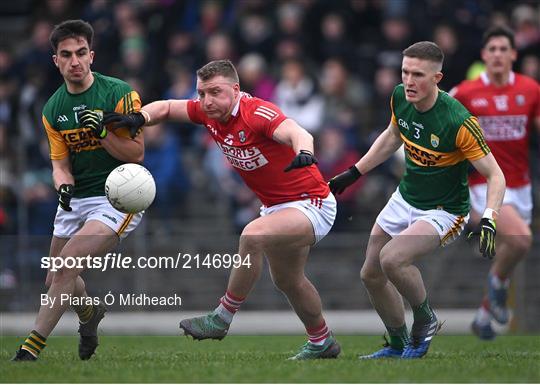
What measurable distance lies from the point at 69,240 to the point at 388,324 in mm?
2621

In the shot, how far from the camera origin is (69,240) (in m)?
8.73

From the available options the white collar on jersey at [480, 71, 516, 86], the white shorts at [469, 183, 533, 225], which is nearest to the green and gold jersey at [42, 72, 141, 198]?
the white collar on jersey at [480, 71, 516, 86]

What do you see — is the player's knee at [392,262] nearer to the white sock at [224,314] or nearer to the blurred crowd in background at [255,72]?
the white sock at [224,314]

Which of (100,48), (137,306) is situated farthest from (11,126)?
(137,306)

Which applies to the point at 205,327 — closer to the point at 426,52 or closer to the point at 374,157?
the point at 374,157

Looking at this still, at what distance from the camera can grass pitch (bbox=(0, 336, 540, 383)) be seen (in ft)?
23.9

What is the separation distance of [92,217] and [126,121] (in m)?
0.84

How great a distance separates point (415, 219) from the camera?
349 inches

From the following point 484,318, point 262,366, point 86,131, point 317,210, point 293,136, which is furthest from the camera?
point 484,318

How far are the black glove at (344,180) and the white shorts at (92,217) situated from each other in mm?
1609

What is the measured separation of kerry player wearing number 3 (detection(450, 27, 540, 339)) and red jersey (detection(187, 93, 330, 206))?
2830mm

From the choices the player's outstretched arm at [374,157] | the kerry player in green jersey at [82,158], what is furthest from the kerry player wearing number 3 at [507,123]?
the kerry player in green jersey at [82,158]

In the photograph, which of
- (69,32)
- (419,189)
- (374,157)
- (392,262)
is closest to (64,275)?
(69,32)

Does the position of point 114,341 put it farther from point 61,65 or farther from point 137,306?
point 61,65
